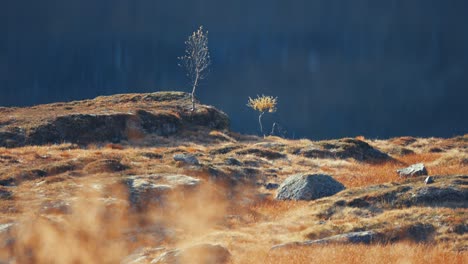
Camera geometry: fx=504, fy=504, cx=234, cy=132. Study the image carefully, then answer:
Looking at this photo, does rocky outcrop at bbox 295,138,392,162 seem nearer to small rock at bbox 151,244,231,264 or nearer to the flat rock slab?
the flat rock slab

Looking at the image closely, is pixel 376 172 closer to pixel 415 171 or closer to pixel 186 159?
pixel 415 171

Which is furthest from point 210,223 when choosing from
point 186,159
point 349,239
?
point 186,159

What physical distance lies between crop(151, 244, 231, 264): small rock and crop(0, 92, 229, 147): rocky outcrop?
33877 mm

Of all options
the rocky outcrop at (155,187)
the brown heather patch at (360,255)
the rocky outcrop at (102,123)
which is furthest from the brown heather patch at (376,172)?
the rocky outcrop at (102,123)

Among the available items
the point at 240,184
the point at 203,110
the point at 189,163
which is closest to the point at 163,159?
the point at 189,163

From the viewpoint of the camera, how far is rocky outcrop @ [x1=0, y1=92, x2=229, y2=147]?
4525 cm

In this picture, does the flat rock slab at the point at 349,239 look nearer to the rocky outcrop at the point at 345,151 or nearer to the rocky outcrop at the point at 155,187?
the rocky outcrop at the point at 155,187

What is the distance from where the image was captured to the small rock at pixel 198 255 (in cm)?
1309

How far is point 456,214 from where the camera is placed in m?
17.0

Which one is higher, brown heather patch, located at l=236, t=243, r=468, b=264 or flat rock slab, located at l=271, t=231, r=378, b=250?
brown heather patch, located at l=236, t=243, r=468, b=264

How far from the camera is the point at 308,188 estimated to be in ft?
80.8

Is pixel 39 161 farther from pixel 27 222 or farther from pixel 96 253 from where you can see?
pixel 96 253

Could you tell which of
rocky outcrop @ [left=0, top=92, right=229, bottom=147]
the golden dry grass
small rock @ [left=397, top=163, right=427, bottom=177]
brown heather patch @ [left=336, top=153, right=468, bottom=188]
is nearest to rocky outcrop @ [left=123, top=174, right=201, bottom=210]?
the golden dry grass

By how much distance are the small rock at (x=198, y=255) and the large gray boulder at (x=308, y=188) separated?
11095mm
